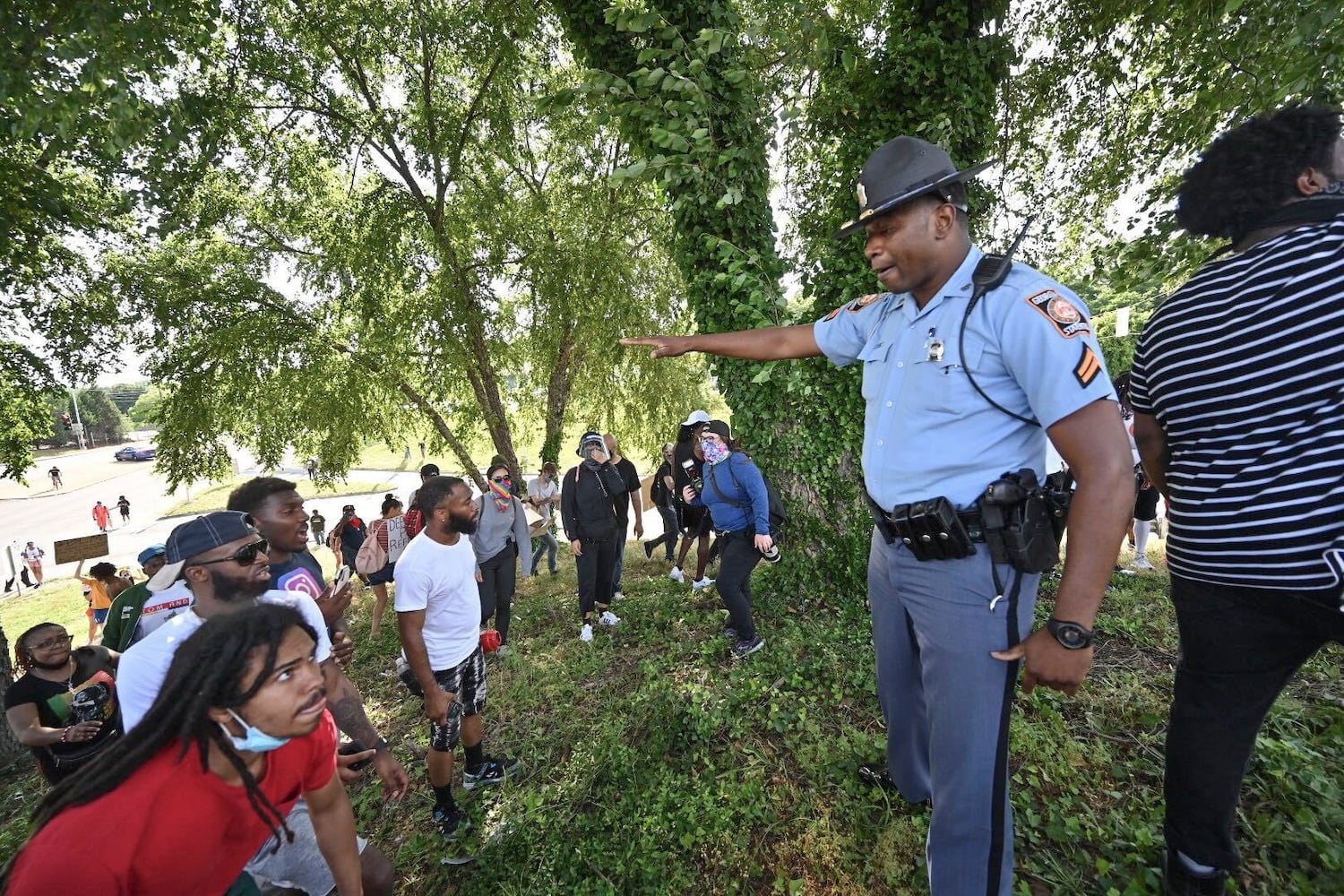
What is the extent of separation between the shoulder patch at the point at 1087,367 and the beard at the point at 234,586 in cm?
317

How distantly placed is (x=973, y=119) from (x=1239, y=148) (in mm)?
2866

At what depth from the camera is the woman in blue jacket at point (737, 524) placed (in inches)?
180

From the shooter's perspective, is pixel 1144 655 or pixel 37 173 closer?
pixel 1144 655

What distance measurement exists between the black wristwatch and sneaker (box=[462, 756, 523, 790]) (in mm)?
3239

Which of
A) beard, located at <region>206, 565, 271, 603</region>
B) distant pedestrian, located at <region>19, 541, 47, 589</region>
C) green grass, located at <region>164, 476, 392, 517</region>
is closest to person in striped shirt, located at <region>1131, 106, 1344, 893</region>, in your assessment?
beard, located at <region>206, 565, 271, 603</region>

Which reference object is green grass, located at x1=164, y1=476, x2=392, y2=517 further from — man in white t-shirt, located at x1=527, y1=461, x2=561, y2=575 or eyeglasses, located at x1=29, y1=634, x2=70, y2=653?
eyeglasses, located at x1=29, y1=634, x2=70, y2=653

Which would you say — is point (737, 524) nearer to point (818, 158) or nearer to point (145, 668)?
point (818, 158)

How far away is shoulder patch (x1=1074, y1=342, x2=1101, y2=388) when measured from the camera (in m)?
1.53

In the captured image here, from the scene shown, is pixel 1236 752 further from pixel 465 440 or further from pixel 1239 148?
pixel 465 440

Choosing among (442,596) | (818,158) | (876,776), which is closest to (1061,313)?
(876,776)

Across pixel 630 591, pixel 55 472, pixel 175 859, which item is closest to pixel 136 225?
pixel 630 591

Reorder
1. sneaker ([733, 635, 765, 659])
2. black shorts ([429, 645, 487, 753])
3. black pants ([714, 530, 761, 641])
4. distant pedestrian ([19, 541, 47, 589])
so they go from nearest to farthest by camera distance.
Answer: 1. black shorts ([429, 645, 487, 753])
2. sneaker ([733, 635, 765, 659])
3. black pants ([714, 530, 761, 641])
4. distant pedestrian ([19, 541, 47, 589])

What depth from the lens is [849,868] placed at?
7.60ft

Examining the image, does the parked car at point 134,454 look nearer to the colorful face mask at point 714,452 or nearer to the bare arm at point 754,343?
the colorful face mask at point 714,452
